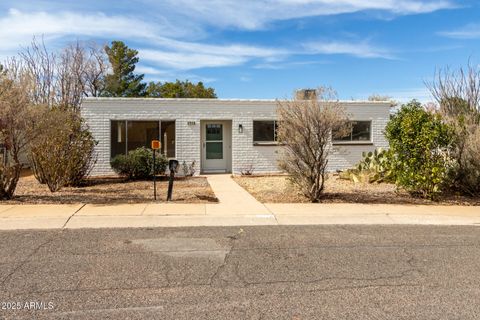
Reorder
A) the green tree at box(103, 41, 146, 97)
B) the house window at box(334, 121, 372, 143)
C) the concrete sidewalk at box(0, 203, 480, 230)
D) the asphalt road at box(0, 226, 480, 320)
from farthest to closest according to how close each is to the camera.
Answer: the green tree at box(103, 41, 146, 97) < the house window at box(334, 121, 372, 143) < the concrete sidewalk at box(0, 203, 480, 230) < the asphalt road at box(0, 226, 480, 320)

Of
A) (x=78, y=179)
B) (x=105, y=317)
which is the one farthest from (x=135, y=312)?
(x=78, y=179)

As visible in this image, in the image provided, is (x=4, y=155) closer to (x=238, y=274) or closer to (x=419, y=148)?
(x=238, y=274)

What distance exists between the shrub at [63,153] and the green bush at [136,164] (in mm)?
1701

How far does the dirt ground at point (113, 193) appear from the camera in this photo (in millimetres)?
10680

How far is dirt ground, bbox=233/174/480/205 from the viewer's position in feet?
36.1

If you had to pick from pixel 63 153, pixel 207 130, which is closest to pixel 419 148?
pixel 207 130

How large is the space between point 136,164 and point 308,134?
775 centimetres

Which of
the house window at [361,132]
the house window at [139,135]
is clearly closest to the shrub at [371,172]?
the house window at [361,132]

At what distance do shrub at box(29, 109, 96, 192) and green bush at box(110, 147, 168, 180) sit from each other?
5.58 feet

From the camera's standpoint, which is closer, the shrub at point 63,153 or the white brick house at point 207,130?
the shrub at point 63,153

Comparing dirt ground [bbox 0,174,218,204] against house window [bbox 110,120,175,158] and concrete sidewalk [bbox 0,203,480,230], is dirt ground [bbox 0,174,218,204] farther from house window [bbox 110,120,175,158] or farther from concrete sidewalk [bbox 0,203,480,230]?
house window [bbox 110,120,175,158]

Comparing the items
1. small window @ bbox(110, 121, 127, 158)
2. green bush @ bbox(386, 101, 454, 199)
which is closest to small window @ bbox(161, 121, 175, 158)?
small window @ bbox(110, 121, 127, 158)

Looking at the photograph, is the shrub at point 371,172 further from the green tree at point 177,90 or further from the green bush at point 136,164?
the green tree at point 177,90

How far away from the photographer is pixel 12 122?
9.91 m
